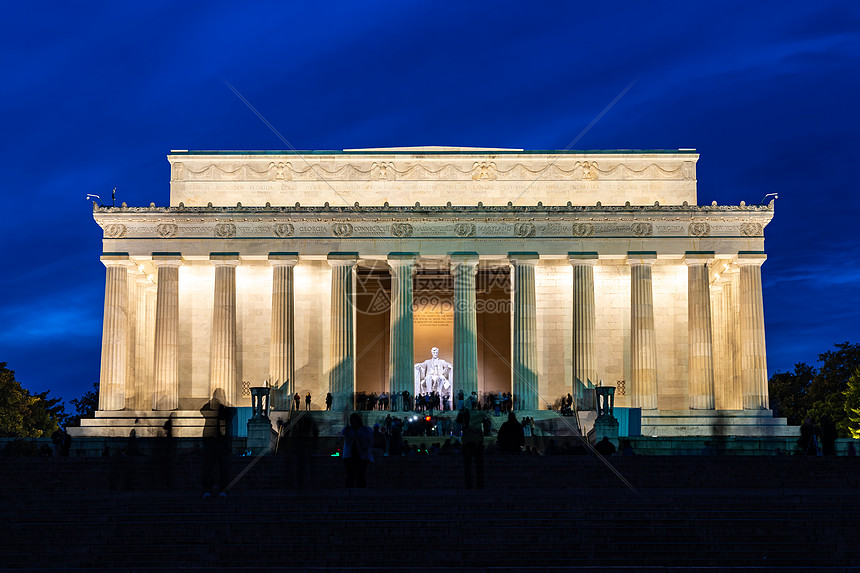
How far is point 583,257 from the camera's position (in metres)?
52.8

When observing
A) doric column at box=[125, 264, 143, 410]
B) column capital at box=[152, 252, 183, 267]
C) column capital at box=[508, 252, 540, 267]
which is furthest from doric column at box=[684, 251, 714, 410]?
doric column at box=[125, 264, 143, 410]

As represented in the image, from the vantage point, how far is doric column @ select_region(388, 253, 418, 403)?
52.1 metres

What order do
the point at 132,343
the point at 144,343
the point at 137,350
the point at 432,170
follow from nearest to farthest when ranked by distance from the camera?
the point at 132,343 < the point at 137,350 < the point at 144,343 < the point at 432,170

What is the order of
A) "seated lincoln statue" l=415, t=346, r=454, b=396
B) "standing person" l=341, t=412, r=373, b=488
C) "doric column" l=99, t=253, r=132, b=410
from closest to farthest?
"standing person" l=341, t=412, r=373, b=488 < "doric column" l=99, t=253, r=132, b=410 < "seated lincoln statue" l=415, t=346, r=454, b=396

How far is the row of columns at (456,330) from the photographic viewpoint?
52.2 m

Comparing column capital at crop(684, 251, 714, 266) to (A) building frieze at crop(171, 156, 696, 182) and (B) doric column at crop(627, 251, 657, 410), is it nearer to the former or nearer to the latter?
(B) doric column at crop(627, 251, 657, 410)

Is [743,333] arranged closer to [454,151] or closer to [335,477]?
[454,151]

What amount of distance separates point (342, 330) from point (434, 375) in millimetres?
9308

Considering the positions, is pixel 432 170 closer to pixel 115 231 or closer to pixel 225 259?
pixel 225 259

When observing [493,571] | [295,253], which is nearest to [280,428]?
[295,253]

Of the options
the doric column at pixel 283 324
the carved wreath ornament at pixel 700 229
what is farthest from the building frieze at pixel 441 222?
the doric column at pixel 283 324

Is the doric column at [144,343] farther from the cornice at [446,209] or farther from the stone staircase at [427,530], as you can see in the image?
the stone staircase at [427,530]

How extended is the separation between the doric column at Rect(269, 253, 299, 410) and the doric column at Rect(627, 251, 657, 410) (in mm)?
17349

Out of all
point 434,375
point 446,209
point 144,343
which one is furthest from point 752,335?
point 144,343
